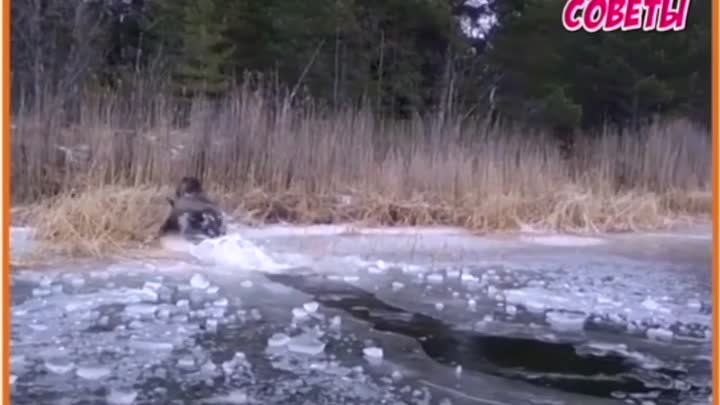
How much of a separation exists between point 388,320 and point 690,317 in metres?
0.70

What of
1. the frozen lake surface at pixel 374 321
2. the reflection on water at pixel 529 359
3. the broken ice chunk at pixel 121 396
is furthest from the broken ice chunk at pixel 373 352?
the broken ice chunk at pixel 121 396

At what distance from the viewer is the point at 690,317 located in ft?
7.65

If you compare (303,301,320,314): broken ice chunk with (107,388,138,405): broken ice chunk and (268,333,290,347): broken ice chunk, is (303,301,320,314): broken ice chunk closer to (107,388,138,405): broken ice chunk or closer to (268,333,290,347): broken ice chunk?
(268,333,290,347): broken ice chunk

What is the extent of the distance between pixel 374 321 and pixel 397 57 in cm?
76

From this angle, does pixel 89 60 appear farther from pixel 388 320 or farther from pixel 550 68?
Result: pixel 550 68

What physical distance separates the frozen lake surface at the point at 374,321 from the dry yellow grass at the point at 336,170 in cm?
8

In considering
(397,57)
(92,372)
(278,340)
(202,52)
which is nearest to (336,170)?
(397,57)

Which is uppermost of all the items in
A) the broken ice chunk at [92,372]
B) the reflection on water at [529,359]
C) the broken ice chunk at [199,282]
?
the broken ice chunk at [199,282]

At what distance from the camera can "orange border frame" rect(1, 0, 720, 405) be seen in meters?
1.85

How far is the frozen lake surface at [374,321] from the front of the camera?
1914 millimetres

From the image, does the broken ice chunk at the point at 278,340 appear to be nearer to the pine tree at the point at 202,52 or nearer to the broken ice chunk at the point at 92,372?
the broken ice chunk at the point at 92,372

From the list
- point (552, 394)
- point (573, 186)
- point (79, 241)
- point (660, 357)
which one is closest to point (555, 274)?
point (573, 186)

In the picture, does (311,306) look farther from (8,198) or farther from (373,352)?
(8,198)

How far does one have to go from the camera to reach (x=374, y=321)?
228cm
